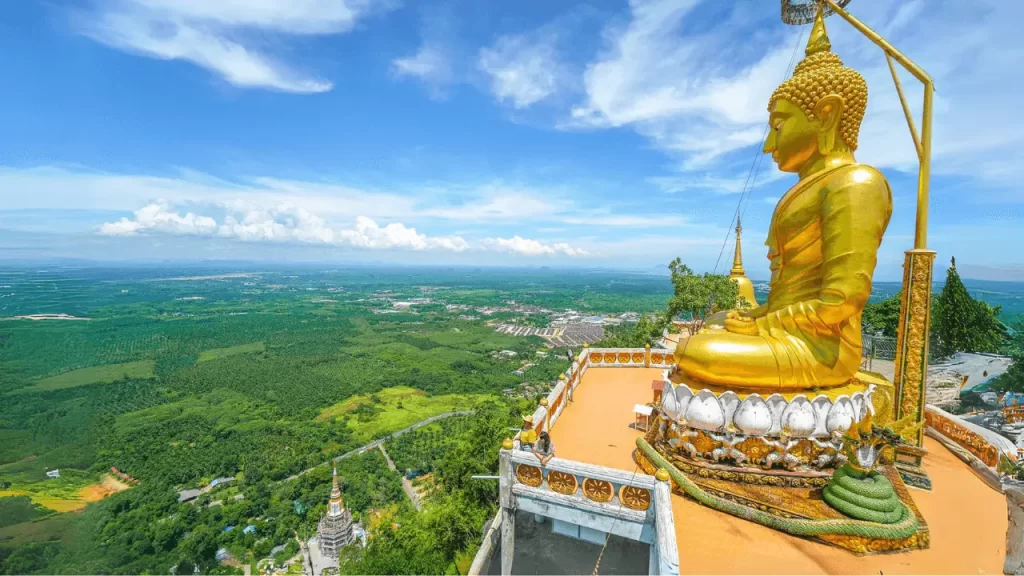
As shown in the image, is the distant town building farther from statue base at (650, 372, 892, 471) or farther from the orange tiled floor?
statue base at (650, 372, 892, 471)

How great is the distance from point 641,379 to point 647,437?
5482mm

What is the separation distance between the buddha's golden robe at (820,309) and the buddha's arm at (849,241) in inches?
0.5

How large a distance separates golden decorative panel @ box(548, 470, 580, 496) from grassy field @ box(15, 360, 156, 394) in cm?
8349

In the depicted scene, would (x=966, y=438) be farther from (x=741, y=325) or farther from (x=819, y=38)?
(x=819, y=38)

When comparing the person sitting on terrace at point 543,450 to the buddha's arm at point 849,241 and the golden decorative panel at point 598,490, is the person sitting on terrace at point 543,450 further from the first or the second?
the buddha's arm at point 849,241

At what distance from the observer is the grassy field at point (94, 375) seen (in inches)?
2487

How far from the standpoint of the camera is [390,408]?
52031mm

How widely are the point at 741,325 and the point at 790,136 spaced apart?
144 inches

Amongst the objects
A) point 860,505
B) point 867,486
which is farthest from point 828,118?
point 860,505

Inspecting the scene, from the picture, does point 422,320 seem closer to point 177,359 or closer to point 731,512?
point 177,359

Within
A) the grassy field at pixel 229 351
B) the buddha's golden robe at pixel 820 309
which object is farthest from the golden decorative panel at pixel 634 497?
the grassy field at pixel 229 351

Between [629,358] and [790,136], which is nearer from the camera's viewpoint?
[790,136]

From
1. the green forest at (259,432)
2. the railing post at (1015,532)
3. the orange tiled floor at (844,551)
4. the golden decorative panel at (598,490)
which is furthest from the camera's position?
the green forest at (259,432)

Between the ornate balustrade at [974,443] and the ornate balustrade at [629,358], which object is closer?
the ornate balustrade at [974,443]
